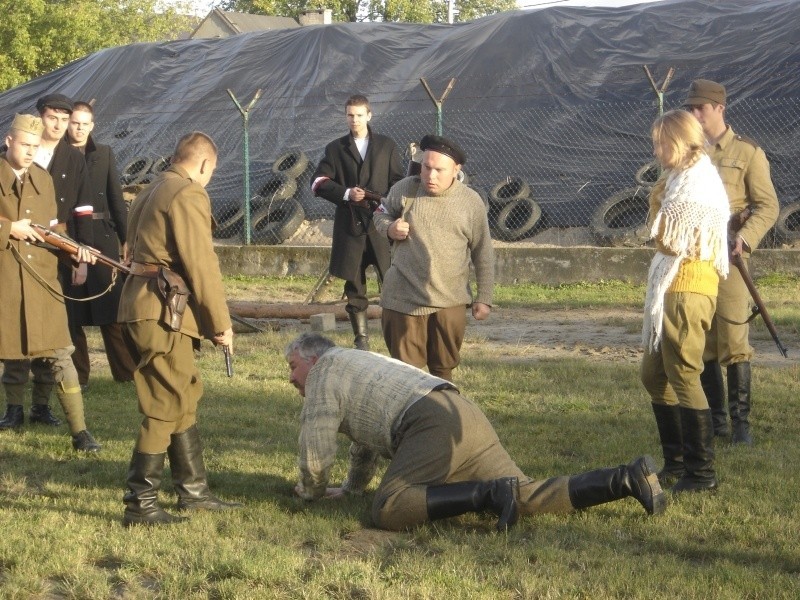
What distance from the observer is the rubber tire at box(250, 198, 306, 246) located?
693 inches

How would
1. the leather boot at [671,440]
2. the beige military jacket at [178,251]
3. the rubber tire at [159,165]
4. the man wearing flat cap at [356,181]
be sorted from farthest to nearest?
the rubber tire at [159,165], the man wearing flat cap at [356,181], the leather boot at [671,440], the beige military jacket at [178,251]

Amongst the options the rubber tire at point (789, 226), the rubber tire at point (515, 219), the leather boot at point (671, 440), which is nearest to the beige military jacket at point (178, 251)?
the leather boot at point (671, 440)

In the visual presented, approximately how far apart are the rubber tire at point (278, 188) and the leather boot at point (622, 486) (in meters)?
13.5

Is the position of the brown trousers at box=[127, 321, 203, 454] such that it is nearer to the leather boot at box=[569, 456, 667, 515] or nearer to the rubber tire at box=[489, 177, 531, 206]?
the leather boot at box=[569, 456, 667, 515]

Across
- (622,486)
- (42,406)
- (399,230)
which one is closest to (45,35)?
(42,406)

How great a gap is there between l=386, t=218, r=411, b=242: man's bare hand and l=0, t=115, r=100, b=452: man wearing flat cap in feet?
6.30

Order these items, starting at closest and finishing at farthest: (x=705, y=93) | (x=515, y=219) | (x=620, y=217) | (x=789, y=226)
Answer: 1. (x=705, y=93)
2. (x=789, y=226)
3. (x=620, y=217)
4. (x=515, y=219)

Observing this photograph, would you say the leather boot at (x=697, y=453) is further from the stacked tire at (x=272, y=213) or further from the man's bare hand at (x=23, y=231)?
the stacked tire at (x=272, y=213)

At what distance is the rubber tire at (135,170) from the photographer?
66.7ft

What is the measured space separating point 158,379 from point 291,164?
555 inches

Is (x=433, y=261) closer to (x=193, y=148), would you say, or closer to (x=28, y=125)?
(x=193, y=148)

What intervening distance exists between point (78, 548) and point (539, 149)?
44.6ft

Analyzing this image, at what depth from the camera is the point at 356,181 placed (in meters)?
8.98

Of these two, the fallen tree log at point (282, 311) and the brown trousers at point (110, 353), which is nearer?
the brown trousers at point (110, 353)
